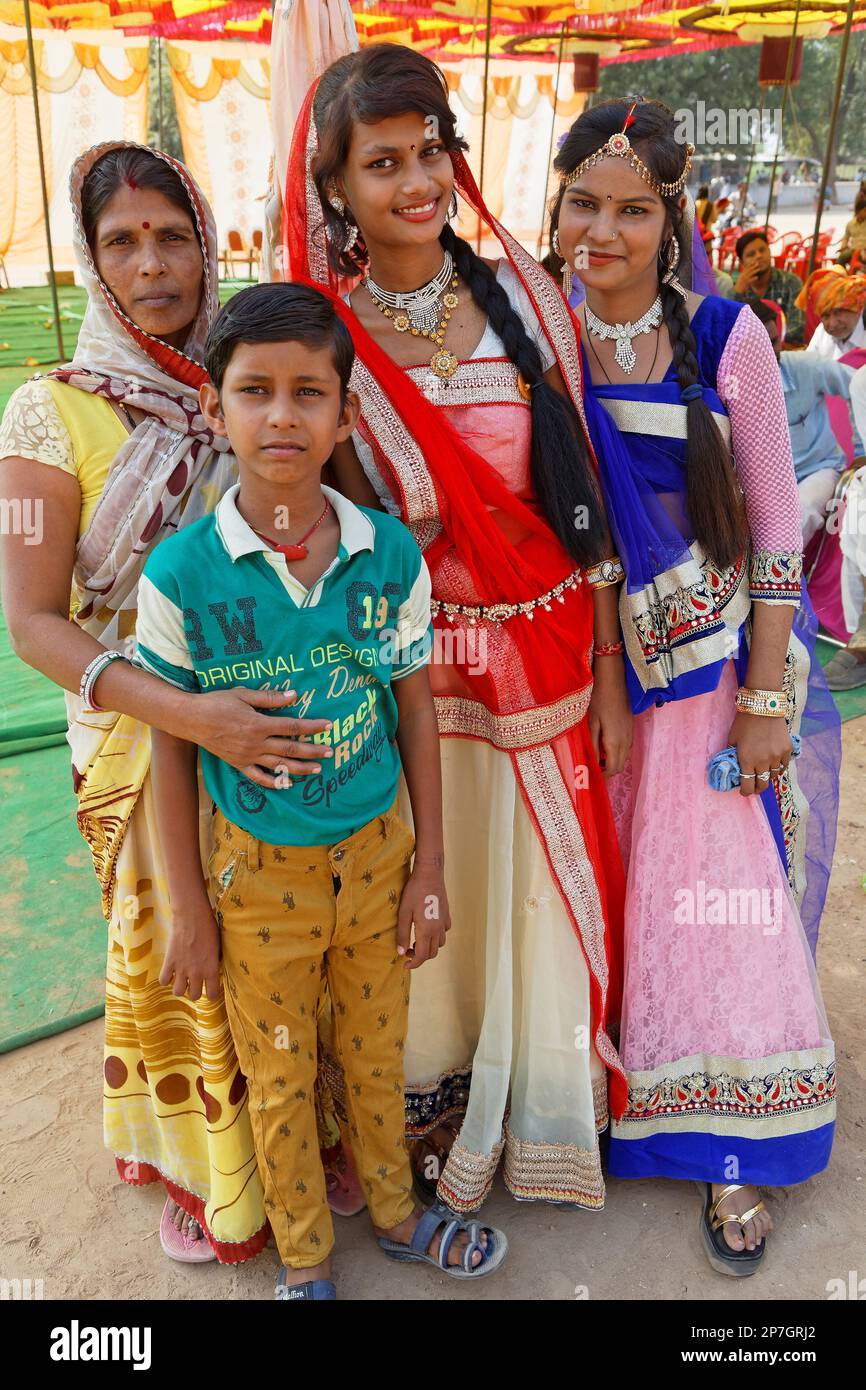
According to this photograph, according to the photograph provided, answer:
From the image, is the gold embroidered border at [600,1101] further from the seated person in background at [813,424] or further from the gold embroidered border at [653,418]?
the seated person in background at [813,424]

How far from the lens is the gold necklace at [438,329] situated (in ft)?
5.82

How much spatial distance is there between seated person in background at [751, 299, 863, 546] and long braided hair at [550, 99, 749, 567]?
11.6 ft

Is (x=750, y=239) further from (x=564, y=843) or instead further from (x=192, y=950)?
(x=192, y=950)

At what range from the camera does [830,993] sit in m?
2.69

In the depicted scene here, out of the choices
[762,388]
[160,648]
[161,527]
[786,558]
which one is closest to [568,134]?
[762,388]

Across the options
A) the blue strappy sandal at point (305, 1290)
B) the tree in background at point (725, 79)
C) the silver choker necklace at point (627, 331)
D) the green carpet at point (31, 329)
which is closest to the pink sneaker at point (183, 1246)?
the blue strappy sandal at point (305, 1290)

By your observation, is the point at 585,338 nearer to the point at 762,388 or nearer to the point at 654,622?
the point at 762,388

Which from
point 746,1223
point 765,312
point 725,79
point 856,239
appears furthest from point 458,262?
point 725,79

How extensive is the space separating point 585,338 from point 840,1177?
177 centimetres

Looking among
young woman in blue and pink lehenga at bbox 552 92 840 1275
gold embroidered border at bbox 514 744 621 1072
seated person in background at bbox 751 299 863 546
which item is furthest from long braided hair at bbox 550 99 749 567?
seated person in background at bbox 751 299 863 546

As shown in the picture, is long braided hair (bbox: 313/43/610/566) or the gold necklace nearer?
long braided hair (bbox: 313/43/610/566)

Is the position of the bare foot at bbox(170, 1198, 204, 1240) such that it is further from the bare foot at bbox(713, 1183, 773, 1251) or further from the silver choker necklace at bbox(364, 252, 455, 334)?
the silver choker necklace at bbox(364, 252, 455, 334)

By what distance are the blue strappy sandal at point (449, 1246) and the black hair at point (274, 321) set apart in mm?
1543

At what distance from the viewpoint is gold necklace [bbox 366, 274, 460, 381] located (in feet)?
5.82
